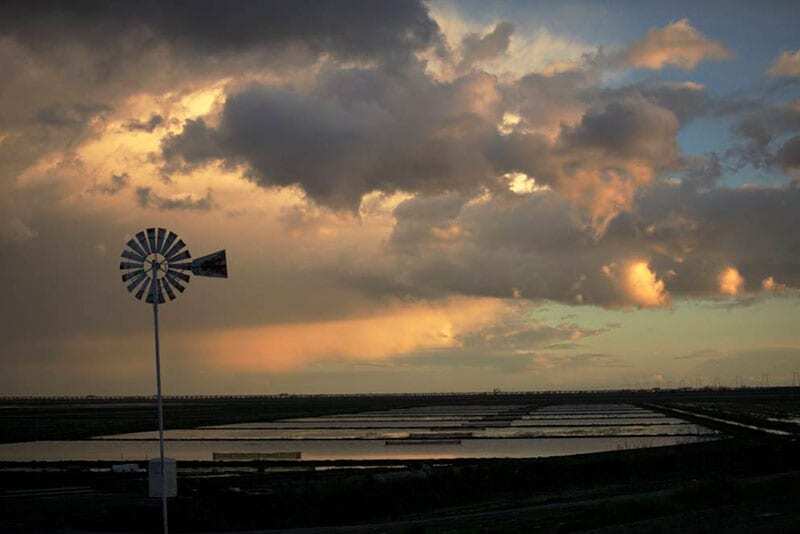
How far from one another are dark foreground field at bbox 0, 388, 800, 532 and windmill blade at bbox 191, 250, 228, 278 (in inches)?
372

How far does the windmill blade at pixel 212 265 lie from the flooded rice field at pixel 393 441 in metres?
34.1

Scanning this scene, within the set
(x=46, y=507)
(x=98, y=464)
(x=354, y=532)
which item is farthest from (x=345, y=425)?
(x=354, y=532)

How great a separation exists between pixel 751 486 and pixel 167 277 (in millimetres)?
22101

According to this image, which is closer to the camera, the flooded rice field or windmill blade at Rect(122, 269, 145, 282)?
windmill blade at Rect(122, 269, 145, 282)

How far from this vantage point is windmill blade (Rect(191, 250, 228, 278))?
93.8 feet

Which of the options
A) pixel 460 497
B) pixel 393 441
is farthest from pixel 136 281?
pixel 393 441

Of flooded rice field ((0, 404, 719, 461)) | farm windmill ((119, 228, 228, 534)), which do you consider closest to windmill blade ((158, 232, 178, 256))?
farm windmill ((119, 228, 228, 534))

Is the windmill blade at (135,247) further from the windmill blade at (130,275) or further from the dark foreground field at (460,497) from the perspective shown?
the dark foreground field at (460,497)

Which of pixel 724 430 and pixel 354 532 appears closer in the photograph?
pixel 354 532

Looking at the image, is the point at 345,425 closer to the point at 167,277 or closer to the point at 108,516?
the point at 108,516

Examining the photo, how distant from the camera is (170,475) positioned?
2706cm

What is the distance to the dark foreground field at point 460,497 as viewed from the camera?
98.4 ft

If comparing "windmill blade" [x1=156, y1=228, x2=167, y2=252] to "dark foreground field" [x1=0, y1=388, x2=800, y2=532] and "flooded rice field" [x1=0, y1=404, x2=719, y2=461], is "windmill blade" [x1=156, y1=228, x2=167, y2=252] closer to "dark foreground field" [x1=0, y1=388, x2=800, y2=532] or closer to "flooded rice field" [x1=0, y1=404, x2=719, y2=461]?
"dark foreground field" [x1=0, y1=388, x2=800, y2=532]

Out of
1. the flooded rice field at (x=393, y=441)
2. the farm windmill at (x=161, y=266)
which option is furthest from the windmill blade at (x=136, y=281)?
the flooded rice field at (x=393, y=441)
